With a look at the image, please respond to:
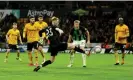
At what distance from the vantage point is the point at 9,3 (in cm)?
5016

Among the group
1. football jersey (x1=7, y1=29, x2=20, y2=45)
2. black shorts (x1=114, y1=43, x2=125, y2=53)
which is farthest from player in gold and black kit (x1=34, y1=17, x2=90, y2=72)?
football jersey (x1=7, y1=29, x2=20, y2=45)

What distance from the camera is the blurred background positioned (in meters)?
47.7

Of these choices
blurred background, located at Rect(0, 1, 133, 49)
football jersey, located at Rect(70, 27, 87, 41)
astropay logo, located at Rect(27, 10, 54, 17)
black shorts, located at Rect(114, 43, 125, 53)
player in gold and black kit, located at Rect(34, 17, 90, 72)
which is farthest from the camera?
astropay logo, located at Rect(27, 10, 54, 17)

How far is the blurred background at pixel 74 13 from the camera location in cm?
4772

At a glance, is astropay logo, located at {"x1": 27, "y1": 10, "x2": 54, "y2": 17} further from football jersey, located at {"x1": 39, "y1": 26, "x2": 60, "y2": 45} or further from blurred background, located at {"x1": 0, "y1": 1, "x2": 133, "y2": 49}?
football jersey, located at {"x1": 39, "y1": 26, "x2": 60, "y2": 45}

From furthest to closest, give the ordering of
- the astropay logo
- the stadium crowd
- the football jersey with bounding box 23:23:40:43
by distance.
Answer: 1. the astropay logo
2. the stadium crowd
3. the football jersey with bounding box 23:23:40:43

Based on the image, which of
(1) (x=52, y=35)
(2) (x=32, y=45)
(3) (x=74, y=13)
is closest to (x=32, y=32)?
(2) (x=32, y=45)

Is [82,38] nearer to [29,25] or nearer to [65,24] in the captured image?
[29,25]

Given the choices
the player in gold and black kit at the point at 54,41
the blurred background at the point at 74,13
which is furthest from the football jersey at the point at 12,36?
the blurred background at the point at 74,13

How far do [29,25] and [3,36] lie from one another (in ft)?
74.4

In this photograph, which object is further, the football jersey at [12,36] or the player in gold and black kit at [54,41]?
the football jersey at [12,36]

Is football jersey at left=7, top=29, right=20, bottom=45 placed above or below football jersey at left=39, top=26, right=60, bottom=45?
below

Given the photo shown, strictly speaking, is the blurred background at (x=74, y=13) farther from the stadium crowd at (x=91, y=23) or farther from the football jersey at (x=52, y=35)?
the football jersey at (x=52, y=35)

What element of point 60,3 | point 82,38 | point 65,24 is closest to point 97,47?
point 65,24
